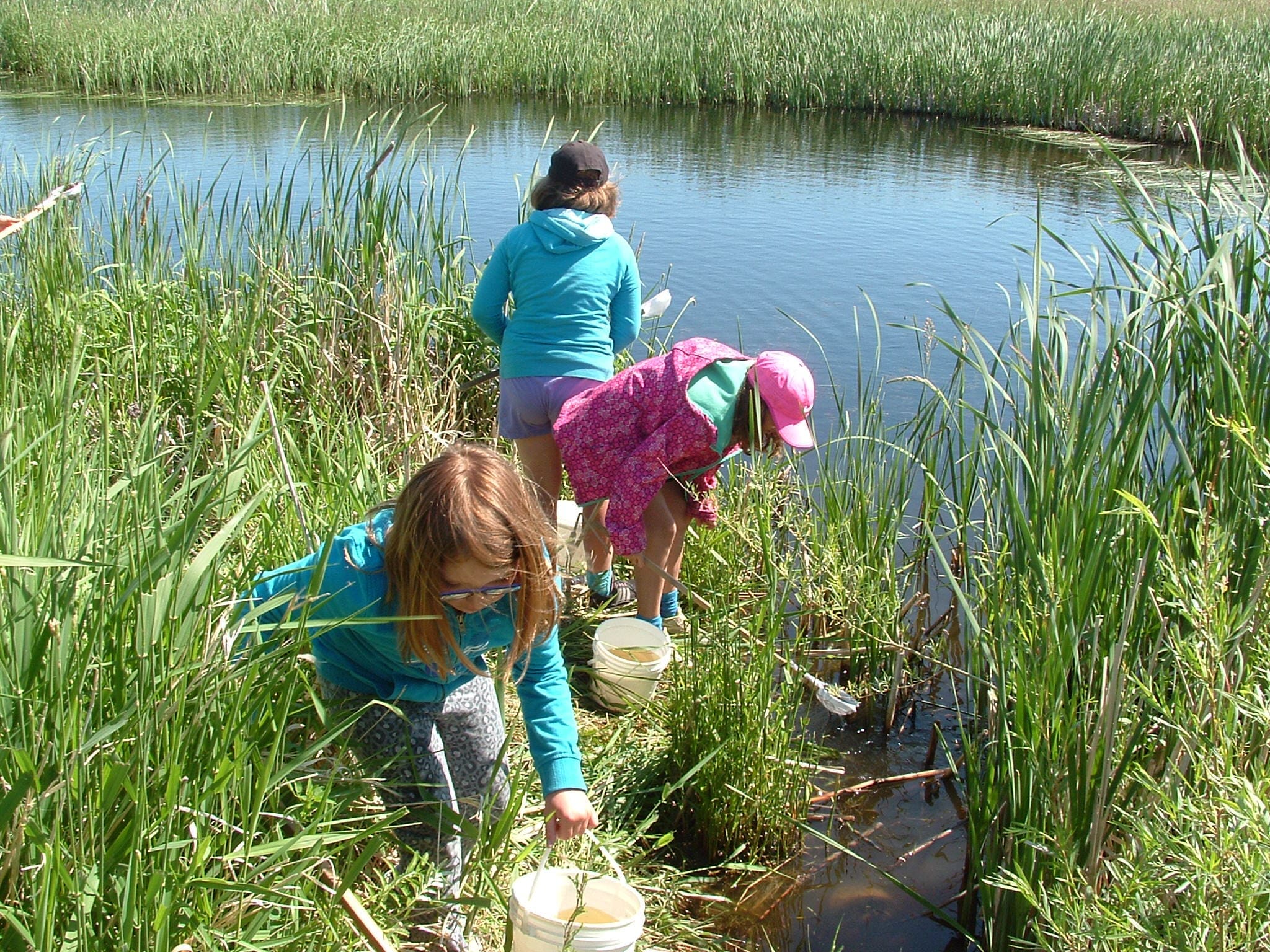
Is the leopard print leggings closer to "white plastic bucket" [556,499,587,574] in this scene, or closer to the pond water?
the pond water

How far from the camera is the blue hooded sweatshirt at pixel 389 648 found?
1833 millimetres

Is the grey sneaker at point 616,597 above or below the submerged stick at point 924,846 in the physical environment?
above

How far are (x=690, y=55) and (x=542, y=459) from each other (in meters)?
12.3

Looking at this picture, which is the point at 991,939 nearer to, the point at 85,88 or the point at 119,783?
the point at 119,783

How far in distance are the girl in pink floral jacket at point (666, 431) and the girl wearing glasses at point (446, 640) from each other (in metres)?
0.92

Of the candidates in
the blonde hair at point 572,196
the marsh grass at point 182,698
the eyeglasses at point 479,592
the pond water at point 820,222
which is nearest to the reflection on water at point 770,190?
the pond water at point 820,222

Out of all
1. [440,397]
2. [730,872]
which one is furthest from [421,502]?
[440,397]

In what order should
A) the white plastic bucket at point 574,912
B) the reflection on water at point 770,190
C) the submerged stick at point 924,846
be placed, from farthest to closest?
the reflection on water at point 770,190, the submerged stick at point 924,846, the white plastic bucket at point 574,912

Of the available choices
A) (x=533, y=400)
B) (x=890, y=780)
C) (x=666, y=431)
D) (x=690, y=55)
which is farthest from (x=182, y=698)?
(x=690, y=55)

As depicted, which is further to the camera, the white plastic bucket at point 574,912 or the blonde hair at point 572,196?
the blonde hair at point 572,196

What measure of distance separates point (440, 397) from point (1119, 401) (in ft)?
8.09

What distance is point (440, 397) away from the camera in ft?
13.5

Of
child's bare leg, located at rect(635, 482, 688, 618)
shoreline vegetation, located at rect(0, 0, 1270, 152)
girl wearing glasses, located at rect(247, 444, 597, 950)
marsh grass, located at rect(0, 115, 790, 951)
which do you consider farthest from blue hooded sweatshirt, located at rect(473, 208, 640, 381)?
shoreline vegetation, located at rect(0, 0, 1270, 152)

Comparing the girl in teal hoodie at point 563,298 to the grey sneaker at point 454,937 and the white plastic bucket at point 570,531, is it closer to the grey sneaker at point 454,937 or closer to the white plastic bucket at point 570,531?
the white plastic bucket at point 570,531
